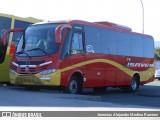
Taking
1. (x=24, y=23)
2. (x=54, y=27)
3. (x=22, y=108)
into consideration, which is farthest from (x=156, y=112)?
(x=24, y=23)

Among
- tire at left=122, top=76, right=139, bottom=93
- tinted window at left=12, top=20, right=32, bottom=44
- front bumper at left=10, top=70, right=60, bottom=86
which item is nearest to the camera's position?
front bumper at left=10, top=70, right=60, bottom=86

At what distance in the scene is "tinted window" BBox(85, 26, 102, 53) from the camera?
1872 cm

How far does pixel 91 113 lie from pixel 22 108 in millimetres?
1791

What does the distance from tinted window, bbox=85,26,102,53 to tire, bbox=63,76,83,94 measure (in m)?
1.54

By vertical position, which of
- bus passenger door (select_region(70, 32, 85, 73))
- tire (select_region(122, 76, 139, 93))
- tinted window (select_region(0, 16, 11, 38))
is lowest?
tire (select_region(122, 76, 139, 93))

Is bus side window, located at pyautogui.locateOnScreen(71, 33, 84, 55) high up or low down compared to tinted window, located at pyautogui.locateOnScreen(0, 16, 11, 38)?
down

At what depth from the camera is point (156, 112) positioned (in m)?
12.2

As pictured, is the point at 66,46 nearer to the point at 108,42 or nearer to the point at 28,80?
the point at 28,80

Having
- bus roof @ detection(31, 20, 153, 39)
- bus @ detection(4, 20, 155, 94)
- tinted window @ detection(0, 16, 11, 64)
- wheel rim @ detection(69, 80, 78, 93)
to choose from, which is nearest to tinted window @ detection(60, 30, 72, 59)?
bus @ detection(4, 20, 155, 94)

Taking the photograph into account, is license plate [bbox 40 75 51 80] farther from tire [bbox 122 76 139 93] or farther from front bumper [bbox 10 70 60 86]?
tire [bbox 122 76 139 93]

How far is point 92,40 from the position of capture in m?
19.2

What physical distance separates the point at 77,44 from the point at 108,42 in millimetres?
3246

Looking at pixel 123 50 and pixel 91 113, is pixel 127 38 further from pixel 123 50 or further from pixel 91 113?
pixel 91 113

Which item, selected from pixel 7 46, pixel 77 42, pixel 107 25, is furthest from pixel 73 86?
pixel 107 25
